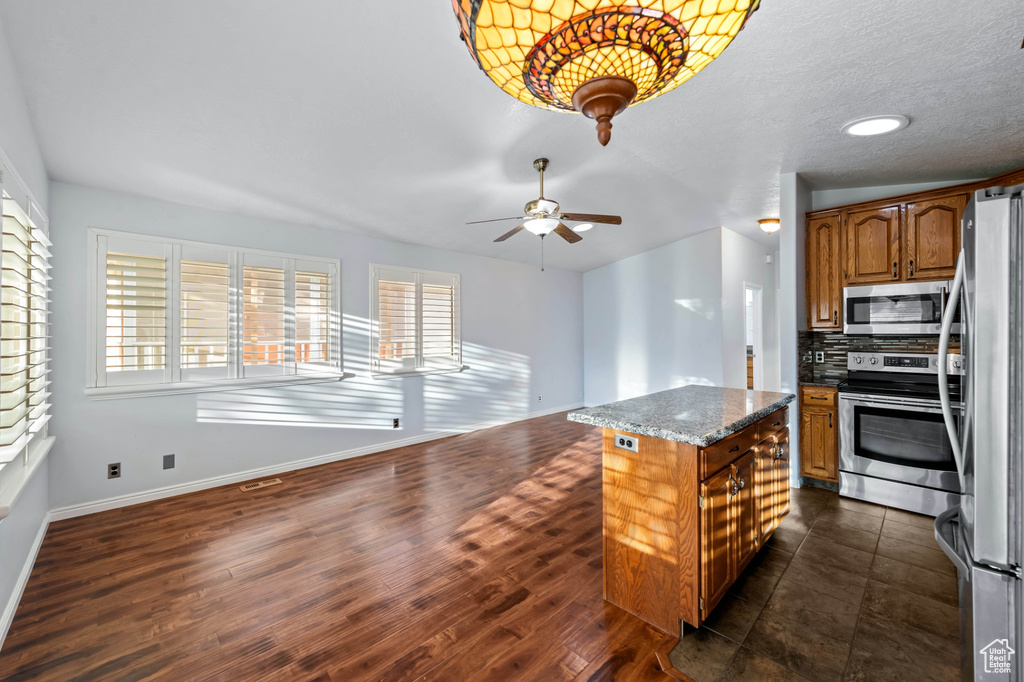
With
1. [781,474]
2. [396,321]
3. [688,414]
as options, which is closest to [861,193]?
[781,474]

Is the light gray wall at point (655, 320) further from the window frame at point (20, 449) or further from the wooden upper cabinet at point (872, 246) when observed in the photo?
the window frame at point (20, 449)

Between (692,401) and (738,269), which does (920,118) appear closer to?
(692,401)

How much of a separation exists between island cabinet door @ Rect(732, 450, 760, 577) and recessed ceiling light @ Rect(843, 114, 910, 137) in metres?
2.12

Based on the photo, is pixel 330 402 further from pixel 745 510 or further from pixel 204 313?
pixel 745 510

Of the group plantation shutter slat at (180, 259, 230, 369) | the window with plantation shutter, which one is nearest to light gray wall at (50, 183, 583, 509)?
the window with plantation shutter

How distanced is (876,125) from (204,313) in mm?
5015

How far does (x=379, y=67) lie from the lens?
218 centimetres

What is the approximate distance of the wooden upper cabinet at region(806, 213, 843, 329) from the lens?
142 inches

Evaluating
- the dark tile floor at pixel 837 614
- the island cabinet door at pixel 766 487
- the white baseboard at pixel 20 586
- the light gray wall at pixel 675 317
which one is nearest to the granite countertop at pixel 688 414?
the island cabinet door at pixel 766 487

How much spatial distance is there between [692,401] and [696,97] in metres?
1.77

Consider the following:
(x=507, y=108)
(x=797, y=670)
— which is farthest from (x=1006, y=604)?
→ (x=507, y=108)

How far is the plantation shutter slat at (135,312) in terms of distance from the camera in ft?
10.5

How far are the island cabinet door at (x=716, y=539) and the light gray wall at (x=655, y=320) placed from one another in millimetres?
4130

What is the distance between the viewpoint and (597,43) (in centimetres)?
71
